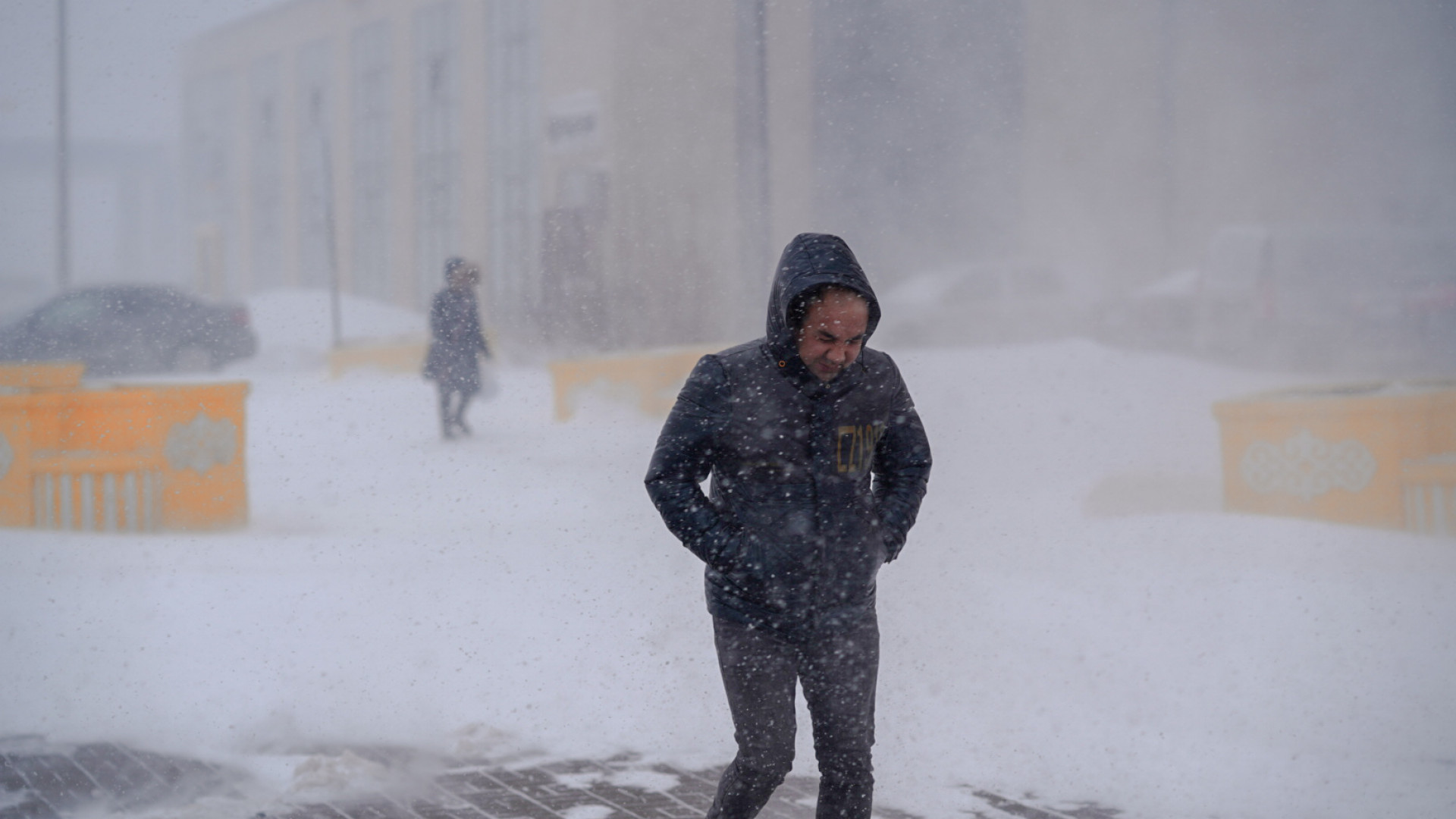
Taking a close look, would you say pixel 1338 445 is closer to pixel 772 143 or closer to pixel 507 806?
pixel 772 143

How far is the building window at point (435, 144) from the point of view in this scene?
4.34 m

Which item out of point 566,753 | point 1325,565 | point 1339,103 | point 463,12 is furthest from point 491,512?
point 1339,103

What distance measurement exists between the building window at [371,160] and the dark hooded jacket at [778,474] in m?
→ 2.26

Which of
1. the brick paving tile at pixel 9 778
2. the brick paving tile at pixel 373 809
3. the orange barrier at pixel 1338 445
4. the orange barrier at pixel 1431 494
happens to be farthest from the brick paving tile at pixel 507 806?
the orange barrier at pixel 1431 494

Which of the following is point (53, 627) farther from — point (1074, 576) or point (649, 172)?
point (1074, 576)

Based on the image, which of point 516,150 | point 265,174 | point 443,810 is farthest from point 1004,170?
point 443,810

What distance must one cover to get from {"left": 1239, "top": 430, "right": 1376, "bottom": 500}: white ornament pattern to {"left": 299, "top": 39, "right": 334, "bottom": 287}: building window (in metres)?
3.66

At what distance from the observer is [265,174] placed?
14.2ft

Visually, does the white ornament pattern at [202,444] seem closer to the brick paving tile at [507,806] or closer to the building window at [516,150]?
the building window at [516,150]

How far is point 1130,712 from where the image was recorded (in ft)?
13.1

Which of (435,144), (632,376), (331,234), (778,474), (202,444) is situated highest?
(435,144)

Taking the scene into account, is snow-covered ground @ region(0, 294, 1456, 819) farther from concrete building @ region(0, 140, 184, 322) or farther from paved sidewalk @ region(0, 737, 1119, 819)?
concrete building @ region(0, 140, 184, 322)

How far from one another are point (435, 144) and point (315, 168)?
425 millimetres

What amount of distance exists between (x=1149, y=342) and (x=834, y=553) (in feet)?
10.2
